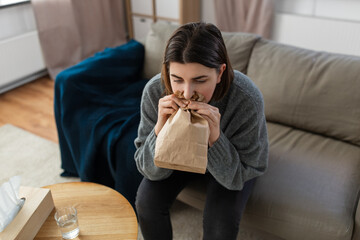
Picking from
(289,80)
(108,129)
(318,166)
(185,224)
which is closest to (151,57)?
(108,129)

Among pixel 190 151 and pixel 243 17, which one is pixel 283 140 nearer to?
pixel 190 151

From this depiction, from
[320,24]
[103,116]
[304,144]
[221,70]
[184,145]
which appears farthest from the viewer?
[320,24]

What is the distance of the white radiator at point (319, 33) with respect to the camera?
252cm

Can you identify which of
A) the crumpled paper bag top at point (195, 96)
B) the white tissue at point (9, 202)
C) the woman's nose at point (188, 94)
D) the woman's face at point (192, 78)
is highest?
the woman's face at point (192, 78)

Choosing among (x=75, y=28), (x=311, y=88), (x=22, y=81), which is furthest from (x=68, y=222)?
(x=75, y=28)

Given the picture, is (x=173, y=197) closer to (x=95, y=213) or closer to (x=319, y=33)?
(x=95, y=213)

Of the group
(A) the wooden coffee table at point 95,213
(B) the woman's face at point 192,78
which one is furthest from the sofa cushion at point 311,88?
(A) the wooden coffee table at point 95,213

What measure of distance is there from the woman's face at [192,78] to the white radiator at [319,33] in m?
1.93

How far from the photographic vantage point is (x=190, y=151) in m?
0.97

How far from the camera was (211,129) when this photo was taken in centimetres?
106

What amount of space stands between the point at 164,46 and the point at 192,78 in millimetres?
1041

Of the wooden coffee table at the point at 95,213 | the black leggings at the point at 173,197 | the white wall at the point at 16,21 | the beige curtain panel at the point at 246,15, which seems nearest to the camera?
the wooden coffee table at the point at 95,213

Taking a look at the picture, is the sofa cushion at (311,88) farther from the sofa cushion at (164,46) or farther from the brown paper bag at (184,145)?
the brown paper bag at (184,145)

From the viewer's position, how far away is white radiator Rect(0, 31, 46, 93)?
9.53 feet
